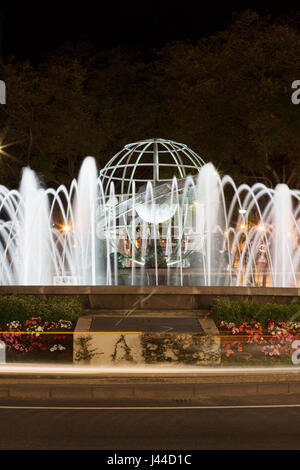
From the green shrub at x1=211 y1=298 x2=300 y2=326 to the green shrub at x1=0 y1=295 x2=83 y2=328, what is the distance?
286 cm

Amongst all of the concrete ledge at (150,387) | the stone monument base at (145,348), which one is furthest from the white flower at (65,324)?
the concrete ledge at (150,387)

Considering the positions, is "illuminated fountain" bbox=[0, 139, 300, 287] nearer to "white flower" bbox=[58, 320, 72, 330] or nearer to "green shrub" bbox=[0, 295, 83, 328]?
"green shrub" bbox=[0, 295, 83, 328]

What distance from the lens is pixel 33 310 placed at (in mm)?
13328

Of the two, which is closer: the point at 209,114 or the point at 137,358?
the point at 137,358

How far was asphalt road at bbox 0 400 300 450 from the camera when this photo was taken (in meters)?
7.50

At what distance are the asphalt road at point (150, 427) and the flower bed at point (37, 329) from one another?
2.56 m

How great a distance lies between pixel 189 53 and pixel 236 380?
2985 cm

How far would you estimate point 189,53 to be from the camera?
38.4 metres

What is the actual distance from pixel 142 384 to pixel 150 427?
2.51 metres

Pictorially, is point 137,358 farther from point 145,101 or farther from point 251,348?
point 145,101

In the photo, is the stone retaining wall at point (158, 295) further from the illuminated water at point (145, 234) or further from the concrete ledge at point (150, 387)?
the illuminated water at point (145, 234)

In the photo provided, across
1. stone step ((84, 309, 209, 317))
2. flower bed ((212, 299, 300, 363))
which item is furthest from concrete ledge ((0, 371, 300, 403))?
stone step ((84, 309, 209, 317))

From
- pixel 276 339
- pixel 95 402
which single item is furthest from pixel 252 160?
pixel 95 402

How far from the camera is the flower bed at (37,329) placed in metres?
12.4
